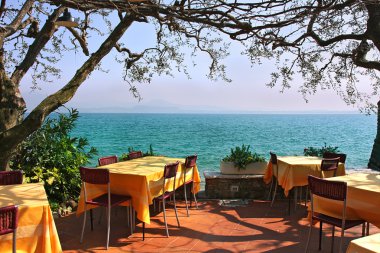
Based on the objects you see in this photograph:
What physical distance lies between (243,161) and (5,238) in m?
4.76

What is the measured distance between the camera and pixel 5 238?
2783 millimetres

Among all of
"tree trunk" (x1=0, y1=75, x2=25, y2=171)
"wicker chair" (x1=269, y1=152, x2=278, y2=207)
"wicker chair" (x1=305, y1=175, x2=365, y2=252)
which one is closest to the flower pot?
"wicker chair" (x1=269, y1=152, x2=278, y2=207)

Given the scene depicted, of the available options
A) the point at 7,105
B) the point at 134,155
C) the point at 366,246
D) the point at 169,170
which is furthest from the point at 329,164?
the point at 7,105

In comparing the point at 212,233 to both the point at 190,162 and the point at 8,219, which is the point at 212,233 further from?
the point at 8,219

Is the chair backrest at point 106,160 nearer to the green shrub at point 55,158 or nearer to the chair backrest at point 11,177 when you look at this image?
the green shrub at point 55,158

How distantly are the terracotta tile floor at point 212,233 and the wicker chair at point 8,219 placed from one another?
1.67m

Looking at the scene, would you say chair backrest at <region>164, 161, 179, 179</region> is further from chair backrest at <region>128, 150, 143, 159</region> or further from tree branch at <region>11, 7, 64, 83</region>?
tree branch at <region>11, 7, 64, 83</region>

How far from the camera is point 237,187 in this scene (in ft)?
22.1

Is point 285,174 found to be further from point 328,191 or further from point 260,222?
point 328,191

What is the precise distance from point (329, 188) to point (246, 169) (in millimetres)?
3231

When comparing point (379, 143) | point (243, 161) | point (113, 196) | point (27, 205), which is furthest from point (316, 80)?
point (27, 205)

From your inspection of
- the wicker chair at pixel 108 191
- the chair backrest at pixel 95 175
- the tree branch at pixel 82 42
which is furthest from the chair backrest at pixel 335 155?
the tree branch at pixel 82 42

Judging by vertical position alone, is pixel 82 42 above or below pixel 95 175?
above

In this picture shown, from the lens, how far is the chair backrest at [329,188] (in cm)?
353
